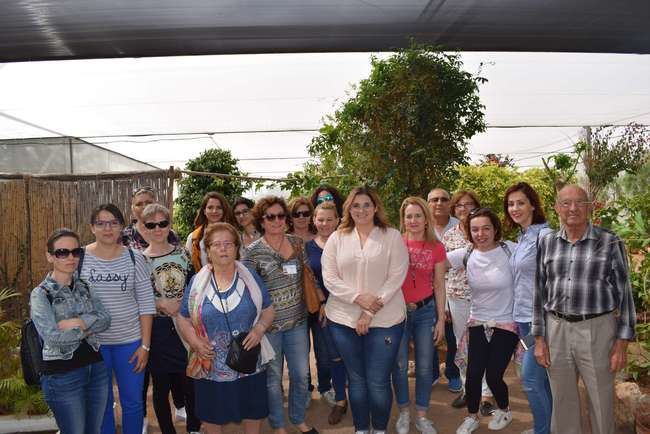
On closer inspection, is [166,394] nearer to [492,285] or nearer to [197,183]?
[492,285]

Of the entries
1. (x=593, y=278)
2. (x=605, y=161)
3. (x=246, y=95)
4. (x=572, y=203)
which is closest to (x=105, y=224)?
(x=572, y=203)

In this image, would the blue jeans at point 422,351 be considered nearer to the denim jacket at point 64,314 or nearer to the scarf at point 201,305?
the scarf at point 201,305

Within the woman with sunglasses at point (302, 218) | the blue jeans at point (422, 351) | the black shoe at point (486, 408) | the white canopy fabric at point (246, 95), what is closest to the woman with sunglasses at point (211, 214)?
the woman with sunglasses at point (302, 218)

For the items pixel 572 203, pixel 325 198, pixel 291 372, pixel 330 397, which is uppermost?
pixel 325 198

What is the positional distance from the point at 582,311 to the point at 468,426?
137cm

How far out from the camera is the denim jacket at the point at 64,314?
292cm

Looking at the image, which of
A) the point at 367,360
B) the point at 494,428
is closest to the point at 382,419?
the point at 367,360

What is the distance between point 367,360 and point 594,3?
5.41 meters

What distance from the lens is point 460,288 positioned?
448 cm

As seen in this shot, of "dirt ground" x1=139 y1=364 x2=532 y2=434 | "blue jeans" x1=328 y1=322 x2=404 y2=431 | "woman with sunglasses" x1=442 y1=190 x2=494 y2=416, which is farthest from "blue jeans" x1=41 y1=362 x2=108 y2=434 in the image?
"woman with sunglasses" x1=442 y1=190 x2=494 y2=416

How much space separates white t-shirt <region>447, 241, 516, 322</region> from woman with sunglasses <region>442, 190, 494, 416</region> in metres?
0.52

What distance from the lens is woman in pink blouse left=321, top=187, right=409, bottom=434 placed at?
353 centimetres

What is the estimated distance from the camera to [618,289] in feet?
10.1

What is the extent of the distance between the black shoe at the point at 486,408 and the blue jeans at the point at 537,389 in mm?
721
